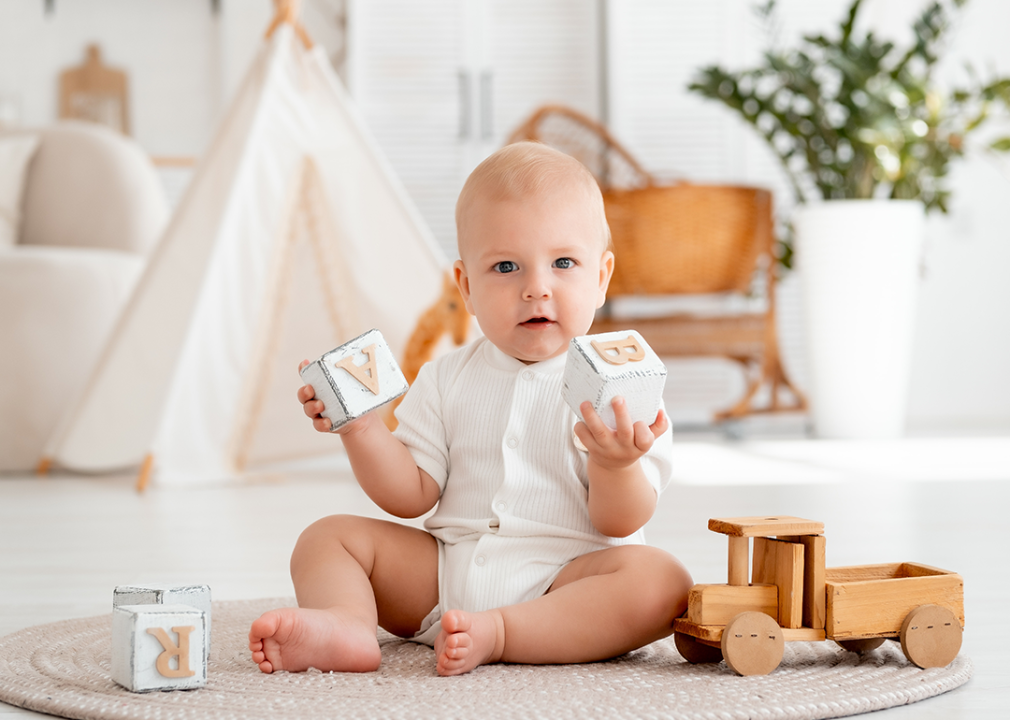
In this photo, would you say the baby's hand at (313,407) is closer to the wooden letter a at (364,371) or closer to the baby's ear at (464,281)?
the wooden letter a at (364,371)

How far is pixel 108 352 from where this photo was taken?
220 cm

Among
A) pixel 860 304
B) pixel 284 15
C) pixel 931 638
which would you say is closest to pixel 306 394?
pixel 931 638

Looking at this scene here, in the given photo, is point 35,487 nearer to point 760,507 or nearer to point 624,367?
point 760,507

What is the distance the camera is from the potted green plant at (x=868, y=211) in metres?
2.72

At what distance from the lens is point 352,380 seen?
74 cm

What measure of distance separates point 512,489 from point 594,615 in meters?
0.12

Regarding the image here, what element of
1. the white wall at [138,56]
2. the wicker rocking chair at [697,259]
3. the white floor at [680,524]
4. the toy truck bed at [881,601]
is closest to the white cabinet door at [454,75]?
the wicker rocking chair at [697,259]

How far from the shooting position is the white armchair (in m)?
2.32

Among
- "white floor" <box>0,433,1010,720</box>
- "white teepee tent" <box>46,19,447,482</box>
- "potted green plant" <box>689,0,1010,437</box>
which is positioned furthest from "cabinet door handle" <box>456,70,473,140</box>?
"white floor" <box>0,433,1010,720</box>

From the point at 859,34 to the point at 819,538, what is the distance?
3.36 metres

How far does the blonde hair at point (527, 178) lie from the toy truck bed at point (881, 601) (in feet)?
1.03

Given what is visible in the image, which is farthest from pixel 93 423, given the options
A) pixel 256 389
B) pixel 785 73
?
pixel 785 73

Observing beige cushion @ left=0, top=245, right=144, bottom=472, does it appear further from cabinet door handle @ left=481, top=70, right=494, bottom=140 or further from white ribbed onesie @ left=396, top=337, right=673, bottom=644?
white ribbed onesie @ left=396, top=337, right=673, bottom=644

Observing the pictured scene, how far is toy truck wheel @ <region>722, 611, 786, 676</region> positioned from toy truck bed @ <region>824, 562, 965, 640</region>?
0.04m
